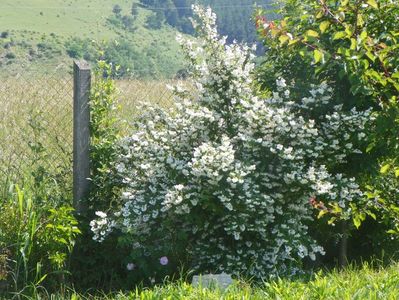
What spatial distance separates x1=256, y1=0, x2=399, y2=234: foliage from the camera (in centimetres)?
441

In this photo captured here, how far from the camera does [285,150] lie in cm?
534

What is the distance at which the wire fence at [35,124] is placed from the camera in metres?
6.21

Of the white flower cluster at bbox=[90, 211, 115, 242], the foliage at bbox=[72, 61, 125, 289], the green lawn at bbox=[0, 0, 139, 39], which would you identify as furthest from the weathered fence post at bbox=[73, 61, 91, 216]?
the green lawn at bbox=[0, 0, 139, 39]

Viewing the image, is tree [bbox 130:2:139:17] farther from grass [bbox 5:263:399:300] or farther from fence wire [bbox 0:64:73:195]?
grass [bbox 5:263:399:300]

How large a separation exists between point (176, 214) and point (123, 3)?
120705mm

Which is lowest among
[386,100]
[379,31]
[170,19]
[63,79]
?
[170,19]

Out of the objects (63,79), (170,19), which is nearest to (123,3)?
(170,19)

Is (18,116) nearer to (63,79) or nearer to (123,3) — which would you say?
(63,79)

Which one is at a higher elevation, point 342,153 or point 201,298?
point 342,153

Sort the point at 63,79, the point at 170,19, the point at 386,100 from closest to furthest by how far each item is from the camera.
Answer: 1. the point at 386,100
2. the point at 63,79
3. the point at 170,19

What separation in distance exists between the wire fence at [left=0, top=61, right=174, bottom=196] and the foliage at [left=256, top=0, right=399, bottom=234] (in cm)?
133

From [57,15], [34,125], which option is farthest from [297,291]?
[57,15]

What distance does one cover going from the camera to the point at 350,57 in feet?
14.5

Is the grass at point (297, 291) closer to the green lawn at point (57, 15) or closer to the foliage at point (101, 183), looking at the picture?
the foliage at point (101, 183)
